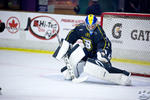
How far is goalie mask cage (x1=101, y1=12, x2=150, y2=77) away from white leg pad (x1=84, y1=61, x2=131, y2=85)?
4.87 feet

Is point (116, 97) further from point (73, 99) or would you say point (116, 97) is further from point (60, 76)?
point (60, 76)

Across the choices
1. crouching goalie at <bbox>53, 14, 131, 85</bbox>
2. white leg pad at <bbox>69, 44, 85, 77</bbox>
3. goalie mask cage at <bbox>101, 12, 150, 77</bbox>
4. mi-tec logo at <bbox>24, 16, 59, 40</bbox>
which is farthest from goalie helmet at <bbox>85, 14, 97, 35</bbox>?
mi-tec logo at <bbox>24, 16, 59, 40</bbox>

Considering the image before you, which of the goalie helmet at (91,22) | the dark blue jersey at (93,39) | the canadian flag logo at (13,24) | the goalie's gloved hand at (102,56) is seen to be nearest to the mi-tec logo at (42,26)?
the canadian flag logo at (13,24)

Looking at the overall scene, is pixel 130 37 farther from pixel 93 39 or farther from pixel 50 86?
pixel 50 86

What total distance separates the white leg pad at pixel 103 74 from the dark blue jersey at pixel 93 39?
0.99 ft

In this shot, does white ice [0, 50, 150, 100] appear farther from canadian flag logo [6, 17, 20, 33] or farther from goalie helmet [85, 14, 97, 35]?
canadian flag logo [6, 17, 20, 33]

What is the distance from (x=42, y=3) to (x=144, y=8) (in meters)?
3.50

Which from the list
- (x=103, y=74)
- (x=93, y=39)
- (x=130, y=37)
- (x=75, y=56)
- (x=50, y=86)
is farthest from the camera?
(x=130, y=37)

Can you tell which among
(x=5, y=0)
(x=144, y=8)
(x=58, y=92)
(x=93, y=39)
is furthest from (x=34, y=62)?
(x=5, y=0)

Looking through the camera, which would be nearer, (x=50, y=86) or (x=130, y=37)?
(x=50, y=86)

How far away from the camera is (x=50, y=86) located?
4883mm

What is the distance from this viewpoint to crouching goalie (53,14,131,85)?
5086mm

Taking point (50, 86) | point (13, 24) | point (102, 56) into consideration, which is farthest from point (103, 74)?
point (13, 24)

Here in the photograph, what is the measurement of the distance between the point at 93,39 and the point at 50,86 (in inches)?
39.8
